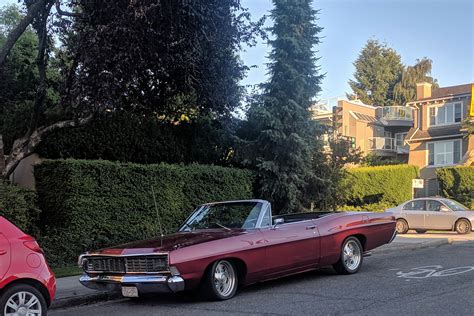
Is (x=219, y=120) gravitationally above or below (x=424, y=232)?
above


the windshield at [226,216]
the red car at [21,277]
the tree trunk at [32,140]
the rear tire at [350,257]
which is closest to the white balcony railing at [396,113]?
the tree trunk at [32,140]

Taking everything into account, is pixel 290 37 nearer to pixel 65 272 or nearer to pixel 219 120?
pixel 219 120

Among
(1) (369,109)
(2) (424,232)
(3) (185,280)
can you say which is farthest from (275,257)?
(1) (369,109)

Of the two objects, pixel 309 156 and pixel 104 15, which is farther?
pixel 309 156

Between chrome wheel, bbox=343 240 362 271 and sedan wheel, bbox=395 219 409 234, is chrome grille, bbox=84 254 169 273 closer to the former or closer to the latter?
chrome wheel, bbox=343 240 362 271

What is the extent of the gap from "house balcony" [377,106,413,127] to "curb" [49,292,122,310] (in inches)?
1878

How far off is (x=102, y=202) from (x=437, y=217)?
13.3 m

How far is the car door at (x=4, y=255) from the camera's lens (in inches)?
234

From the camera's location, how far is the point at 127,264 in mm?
7652

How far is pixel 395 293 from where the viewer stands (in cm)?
801

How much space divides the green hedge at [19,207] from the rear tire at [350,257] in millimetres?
7393

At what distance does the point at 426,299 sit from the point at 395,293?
2.01 ft

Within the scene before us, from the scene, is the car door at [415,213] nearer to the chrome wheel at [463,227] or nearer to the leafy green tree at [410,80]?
the chrome wheel at [463,227]

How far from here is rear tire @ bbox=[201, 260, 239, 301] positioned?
7668mm
